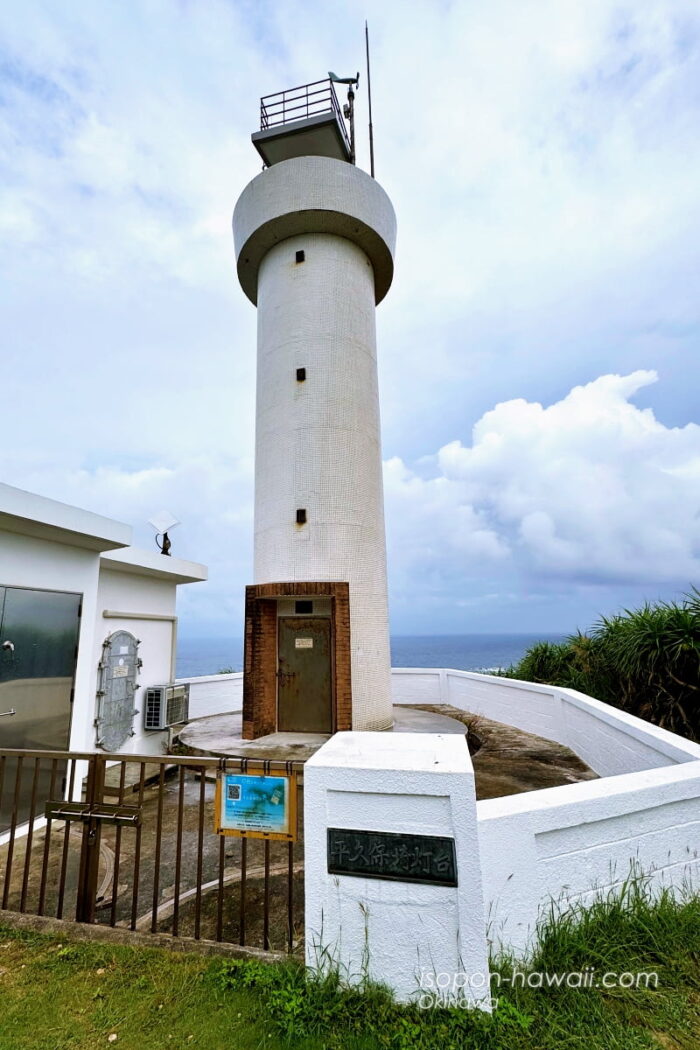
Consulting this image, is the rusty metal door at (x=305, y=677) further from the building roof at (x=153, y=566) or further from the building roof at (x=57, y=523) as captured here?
the building roof at (x=57, y=523)

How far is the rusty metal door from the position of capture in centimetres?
815

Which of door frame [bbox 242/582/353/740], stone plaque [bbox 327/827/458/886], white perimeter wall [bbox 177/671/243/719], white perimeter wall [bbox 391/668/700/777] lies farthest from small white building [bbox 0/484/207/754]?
white perimeter wall [bbox 391/668/700/777]

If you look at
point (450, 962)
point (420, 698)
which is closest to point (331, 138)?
point (420, 698)

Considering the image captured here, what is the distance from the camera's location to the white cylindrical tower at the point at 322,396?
830 centimetres

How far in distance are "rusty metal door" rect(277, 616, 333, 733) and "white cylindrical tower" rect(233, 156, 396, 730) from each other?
523mm

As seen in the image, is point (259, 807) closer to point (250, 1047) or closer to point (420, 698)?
point (250, 1047)

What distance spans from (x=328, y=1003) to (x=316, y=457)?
7.09m

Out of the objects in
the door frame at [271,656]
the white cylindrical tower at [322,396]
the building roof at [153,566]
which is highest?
the white cylindrical tower at [322,396]

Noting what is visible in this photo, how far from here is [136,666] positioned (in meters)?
7.30

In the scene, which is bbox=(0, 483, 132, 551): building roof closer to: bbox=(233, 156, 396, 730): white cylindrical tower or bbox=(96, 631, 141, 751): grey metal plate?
bbox=(96, 631, 141, 751): grey metal plate

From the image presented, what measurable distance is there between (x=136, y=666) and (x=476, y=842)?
6.34 metres

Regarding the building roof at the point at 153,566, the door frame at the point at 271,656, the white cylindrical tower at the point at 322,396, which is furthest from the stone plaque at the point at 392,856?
the white cylindrical tower at the point at 322,396

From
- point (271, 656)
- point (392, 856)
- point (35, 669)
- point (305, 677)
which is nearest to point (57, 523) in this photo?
point (35, 669)

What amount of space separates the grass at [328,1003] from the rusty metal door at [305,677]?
18.2ft
